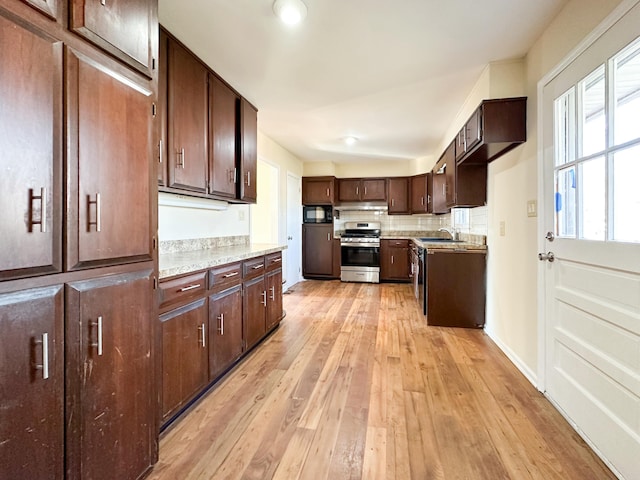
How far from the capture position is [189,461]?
4.75 ft

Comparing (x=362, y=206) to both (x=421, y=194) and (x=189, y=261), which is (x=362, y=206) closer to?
(x=421, y=194)

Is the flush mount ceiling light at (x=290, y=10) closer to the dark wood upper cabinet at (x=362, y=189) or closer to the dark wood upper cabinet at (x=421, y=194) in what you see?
the dark wood upper cabinet at (x=421, y=194)

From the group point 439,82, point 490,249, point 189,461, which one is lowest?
point 189,461

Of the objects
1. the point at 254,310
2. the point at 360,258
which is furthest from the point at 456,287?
the point at 360,258

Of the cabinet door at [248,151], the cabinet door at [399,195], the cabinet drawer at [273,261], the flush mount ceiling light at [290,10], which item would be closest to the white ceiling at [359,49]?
the flush mount ceiling light at [290,10]

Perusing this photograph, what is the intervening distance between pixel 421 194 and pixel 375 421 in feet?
15.6

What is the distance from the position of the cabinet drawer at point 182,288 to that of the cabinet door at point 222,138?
0.88 metres

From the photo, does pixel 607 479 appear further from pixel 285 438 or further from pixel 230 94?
pixel 230 94

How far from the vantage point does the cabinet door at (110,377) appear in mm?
1030

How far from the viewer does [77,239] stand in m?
1.03

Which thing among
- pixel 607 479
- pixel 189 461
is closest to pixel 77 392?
pixel 189 461

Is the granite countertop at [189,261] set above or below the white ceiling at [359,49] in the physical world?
below

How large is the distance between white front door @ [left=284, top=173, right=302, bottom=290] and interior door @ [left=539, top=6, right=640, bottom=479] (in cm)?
397

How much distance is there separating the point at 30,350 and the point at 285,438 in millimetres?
1189
